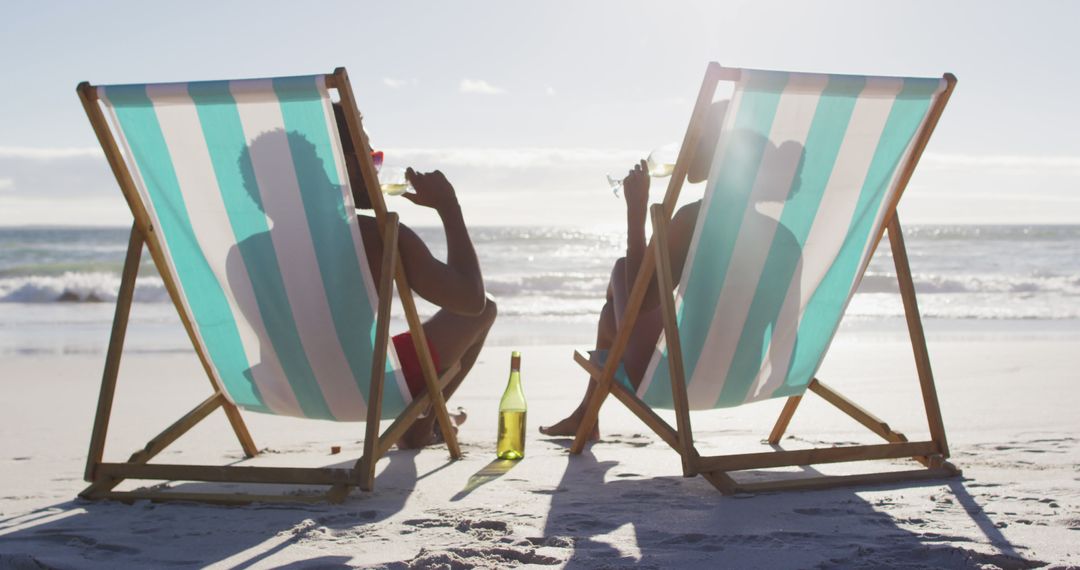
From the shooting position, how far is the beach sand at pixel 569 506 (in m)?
2.08

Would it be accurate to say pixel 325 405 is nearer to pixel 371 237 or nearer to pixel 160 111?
pixel 371 237

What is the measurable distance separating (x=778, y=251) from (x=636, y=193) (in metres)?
0.44

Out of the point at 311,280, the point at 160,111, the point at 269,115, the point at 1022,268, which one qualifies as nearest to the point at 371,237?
the point at 311,280

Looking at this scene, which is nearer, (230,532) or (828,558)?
(828,558)

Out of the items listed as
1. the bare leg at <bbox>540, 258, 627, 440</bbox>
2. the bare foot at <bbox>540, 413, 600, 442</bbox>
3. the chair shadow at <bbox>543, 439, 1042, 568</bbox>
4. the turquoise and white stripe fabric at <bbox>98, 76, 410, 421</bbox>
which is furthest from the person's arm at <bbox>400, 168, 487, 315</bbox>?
→ the bare foot at <bbox>540, 413, 600, 442</bbox>

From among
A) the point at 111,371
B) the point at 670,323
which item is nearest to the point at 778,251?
the point at 670,323

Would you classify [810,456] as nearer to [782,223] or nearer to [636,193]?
[782,223]

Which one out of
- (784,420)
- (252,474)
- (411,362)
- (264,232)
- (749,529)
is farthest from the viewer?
(784,420)

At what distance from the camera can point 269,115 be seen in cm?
248

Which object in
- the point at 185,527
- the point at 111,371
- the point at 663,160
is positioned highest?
the point at 663,160

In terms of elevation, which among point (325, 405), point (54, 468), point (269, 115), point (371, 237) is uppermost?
point (269, 115)

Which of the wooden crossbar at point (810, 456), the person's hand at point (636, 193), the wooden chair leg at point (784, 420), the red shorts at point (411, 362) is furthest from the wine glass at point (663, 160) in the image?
the wooden chair leg at point (784, 420)

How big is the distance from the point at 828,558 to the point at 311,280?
4.95 ft

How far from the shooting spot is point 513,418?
11.1 ft
